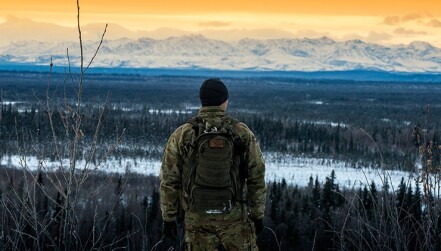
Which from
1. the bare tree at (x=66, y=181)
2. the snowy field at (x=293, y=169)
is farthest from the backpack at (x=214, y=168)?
the snowy field at (x=293, y=169)

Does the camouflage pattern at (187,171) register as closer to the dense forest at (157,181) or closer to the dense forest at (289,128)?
the dense forest at (157,181)

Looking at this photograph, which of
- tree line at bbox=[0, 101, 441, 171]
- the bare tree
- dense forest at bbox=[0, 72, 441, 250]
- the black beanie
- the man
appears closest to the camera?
the bare tree

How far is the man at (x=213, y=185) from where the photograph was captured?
468cm

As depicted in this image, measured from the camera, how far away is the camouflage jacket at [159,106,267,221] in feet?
15.5

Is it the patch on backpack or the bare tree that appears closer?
the bare tree

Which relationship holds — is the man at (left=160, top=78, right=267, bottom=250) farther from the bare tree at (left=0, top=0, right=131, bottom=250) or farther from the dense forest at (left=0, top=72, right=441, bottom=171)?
the dense forest at (left=0, top=72, right=441, bottom=171)

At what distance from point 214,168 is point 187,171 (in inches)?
9.8

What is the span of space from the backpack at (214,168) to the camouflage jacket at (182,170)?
0.06 meters

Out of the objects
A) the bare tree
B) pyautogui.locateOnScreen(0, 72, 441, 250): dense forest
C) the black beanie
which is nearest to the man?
the black beanie

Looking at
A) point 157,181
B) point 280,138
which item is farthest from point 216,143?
point 280,138

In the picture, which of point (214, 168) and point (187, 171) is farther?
point (187, 171)

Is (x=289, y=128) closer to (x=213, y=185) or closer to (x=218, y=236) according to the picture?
(x=218, y=236)

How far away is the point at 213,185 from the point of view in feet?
15.3

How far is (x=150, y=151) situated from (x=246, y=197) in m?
56.0
